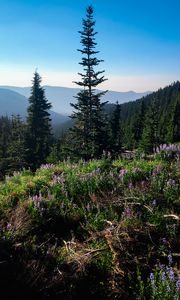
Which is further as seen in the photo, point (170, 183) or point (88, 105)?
point (88, 105)

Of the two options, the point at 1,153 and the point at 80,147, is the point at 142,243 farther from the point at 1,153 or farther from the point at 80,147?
the point at 1,153

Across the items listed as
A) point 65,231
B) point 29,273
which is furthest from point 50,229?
point 29,273

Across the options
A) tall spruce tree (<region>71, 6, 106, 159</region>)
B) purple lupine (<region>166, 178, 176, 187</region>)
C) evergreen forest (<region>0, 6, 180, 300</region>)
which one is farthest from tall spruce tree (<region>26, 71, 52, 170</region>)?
purple lupine (<region>166, 178, 176, 187</region>)

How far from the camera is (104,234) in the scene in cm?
445

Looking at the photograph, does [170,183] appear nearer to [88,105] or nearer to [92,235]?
[92,235]

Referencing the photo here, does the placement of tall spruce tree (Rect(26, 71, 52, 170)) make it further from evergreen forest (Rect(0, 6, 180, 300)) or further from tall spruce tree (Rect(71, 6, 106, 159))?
evergreen forest (Rect(0, 6, 180, 300))

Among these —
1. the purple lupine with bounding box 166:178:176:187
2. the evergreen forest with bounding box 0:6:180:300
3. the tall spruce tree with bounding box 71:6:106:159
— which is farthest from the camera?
the tall spruce tree with bounding box 71:6:106:159

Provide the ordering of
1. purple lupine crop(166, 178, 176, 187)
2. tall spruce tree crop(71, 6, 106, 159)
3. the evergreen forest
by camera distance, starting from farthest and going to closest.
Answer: tall spruce tree crop(71, 6, 106, 159)
purple lupine crop(166, 178, 176, 187)
the evergreen forest

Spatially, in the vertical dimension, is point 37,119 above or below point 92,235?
above

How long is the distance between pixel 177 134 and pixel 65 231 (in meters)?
76.3

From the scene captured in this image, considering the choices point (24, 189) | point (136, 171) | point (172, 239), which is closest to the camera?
point (172, 239)

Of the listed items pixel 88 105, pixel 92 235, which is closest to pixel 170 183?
pixel 92 235

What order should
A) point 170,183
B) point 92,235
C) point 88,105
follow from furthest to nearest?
point 88,105, point 170,183, point 92,235

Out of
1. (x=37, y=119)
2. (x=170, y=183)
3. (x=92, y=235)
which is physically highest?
(x=37, y=119)
